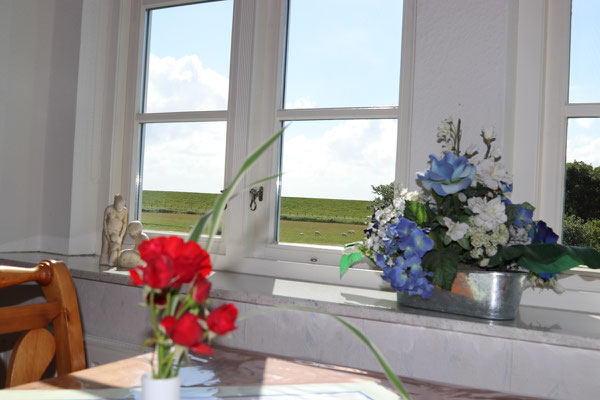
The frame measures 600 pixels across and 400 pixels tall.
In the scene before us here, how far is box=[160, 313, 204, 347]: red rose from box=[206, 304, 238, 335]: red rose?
0.6 inches

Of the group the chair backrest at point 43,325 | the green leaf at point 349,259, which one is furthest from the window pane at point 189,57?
the chair backrest at point 43,325

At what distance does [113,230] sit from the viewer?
209 cm

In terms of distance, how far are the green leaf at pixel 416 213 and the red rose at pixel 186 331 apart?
899 millimetres

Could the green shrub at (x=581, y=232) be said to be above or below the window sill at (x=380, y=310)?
above

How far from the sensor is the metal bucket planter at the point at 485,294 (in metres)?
1.32

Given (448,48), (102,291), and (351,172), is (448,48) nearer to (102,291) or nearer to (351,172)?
(351,172)

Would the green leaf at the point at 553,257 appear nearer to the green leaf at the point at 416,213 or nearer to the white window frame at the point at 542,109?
the green leaf at the point at 416,213

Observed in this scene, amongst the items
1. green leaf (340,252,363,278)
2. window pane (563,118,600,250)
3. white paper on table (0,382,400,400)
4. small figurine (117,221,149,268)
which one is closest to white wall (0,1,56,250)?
small figurine (117,221,149,268)

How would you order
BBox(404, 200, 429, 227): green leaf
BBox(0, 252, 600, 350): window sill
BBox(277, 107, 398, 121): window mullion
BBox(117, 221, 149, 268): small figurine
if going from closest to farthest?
BBox(0, 252, 600, 350): window sill, BBox(404, 200, 429, 227): green leaf, BBox(277, 107, 398, 121): window mullion, BBox(117, 221, 149, 268): small figurine

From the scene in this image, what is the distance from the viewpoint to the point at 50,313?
1180 mm

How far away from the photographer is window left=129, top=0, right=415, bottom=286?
1903mm

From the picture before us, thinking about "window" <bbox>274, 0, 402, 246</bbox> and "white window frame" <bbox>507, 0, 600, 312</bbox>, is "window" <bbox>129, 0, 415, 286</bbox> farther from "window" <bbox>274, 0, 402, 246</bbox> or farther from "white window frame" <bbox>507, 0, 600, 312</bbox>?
"white window frame" <bbox>507, 0, 600, 312</bbox>

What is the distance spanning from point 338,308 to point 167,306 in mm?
880

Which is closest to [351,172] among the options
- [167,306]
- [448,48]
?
[448,48]
